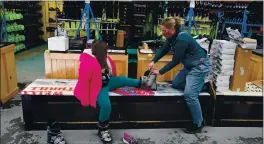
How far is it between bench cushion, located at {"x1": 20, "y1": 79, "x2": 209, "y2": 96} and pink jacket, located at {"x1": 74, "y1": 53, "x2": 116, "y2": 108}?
19 cm

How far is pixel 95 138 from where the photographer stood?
269 cm

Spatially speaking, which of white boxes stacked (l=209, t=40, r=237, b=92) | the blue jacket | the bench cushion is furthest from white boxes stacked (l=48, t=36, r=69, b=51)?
white boxes stacked (l=209, t=40, r=237, b=92)

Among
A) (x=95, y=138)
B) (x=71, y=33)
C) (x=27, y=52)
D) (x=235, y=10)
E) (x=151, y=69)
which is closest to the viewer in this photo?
(x=95, y=138)

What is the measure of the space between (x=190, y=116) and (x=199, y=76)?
1.63ft

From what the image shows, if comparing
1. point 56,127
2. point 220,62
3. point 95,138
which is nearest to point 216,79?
point 220,62

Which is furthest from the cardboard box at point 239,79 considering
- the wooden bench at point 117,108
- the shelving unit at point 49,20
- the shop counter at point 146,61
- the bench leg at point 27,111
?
the shelving unit at point 49,20

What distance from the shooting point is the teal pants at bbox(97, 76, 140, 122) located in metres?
2.58

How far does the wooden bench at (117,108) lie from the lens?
2.73 metres

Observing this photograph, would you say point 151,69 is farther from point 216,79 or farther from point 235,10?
point 235,10

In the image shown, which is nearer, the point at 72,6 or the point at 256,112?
the point at 256,112

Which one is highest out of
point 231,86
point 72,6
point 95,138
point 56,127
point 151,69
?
point 72,6

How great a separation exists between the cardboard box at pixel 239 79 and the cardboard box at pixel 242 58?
5cm

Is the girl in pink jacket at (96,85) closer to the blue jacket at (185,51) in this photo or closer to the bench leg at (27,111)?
the bench leg at (27,111)

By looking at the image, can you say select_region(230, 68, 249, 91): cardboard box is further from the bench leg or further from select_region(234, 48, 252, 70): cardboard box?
the bench leg
